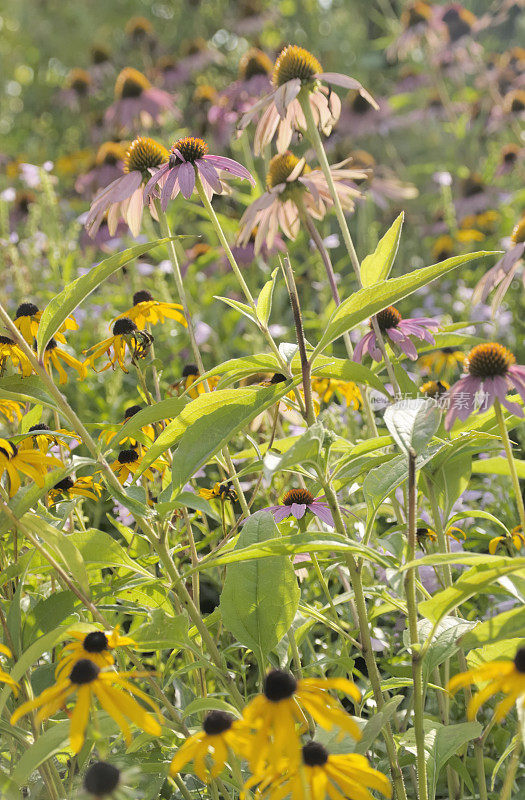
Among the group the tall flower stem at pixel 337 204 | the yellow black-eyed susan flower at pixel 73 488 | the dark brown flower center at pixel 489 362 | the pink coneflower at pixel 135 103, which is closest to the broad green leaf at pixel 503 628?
the dark brown flower center at pixel 489 362

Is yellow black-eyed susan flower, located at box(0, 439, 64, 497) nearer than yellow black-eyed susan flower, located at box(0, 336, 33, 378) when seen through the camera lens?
Yes

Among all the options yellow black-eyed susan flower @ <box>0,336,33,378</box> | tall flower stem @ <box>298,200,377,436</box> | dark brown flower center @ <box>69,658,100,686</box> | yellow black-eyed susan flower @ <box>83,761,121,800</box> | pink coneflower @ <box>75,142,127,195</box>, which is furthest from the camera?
pink coneflower @ <box>75,142,127,195</box>

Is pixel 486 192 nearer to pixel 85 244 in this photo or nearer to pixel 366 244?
pixel 366 244

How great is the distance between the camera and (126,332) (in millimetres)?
1219

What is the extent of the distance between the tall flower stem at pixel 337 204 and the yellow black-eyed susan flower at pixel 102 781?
64 centimetres

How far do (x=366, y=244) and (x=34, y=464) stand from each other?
2646mm

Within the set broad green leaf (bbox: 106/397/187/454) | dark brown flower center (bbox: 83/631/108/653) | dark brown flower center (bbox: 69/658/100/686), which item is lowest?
dark brown flower center (bbox: 69/658/100/686)

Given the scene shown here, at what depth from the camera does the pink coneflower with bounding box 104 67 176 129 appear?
3.96 m

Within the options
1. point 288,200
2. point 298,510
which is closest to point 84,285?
point 298,510

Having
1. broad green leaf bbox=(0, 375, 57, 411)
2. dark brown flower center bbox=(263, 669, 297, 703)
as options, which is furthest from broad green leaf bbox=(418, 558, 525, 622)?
broad green leaf bbox=(0, 375, 57, 411)

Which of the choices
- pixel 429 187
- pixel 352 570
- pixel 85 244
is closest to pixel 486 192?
pixel 429 187

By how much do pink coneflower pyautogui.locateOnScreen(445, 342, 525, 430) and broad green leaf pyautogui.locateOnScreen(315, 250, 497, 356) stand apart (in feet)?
0.31

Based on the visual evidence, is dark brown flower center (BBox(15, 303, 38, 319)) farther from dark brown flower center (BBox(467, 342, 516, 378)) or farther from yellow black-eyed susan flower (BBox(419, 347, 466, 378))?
yellow black-eyed susan flower (BBox(419, 347, 466, 378))

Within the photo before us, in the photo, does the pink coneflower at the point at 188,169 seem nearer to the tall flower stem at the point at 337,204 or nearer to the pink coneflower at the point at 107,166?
the tall flower stem at the point at 337,204
